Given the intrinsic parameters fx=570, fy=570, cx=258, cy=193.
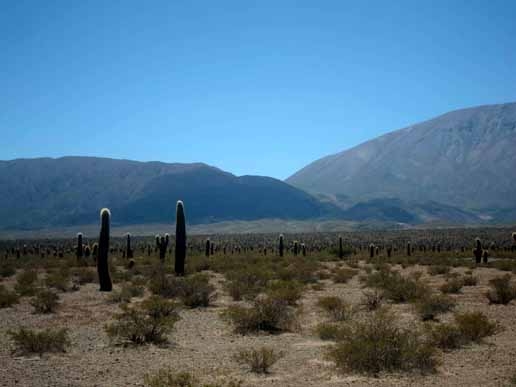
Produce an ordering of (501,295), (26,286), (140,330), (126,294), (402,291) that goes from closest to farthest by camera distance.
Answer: (140,330) < (501,295) < (402,291) < (126,294) < (26,286)

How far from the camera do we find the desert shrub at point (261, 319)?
14.6m

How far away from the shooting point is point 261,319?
14.7 m

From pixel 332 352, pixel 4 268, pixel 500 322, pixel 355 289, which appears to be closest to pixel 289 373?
pixel 332 352

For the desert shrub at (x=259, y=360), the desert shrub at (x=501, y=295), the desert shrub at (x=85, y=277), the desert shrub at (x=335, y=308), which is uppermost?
the desert shrub at (x=501, y=295)

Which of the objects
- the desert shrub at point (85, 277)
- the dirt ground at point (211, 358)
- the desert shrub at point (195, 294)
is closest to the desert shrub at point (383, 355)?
the dirt ground at point (211, 358)

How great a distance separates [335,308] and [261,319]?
2966 millimetres

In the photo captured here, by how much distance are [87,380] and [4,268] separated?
2547 centimetres

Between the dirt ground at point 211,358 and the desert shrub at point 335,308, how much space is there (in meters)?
0.29

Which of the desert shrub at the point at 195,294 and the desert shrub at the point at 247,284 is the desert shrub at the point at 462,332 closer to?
the desert shrub at the point at 247,284

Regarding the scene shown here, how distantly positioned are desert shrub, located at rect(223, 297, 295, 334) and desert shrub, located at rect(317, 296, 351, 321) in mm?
1350

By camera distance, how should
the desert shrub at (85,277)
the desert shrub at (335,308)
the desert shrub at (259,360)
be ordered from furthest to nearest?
the desert shrub at (85,277), the desert shrub at (335,308), the desert shrub at (259,360)

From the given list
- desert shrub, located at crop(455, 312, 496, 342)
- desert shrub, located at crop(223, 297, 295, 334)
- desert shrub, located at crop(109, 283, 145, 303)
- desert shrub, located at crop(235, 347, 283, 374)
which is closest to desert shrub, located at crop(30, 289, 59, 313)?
desert shrub, located at crop(109, 283, 145, 303)

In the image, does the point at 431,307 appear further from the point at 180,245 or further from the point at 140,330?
the point at 180,245

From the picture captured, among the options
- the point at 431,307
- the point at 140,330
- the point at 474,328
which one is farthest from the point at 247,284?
the point at 474,328
